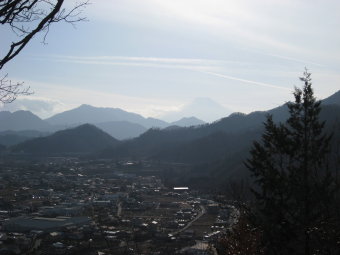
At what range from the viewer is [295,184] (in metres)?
8.79

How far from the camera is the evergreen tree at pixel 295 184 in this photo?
855 centimetres

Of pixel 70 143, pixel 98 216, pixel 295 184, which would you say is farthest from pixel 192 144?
pixel 295 184

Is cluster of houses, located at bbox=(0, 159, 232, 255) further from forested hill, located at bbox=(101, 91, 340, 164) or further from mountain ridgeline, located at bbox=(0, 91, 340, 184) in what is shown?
forested hill, located at bbox=(101, 91, 340, 164)

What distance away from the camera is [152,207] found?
31078mm

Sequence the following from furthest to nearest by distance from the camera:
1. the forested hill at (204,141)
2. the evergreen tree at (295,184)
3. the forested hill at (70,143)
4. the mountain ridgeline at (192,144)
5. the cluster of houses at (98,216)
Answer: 1. the forested hill at (70,143)
2. the forested hill at (204,141)
3. the mountain ridgeline at (192,144)
4. the cluster of houses at (98,216)
5. the evergreen tree at (295,184)

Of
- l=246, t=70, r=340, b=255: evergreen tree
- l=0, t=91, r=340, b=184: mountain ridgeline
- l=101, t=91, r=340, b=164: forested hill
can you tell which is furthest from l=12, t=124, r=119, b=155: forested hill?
l=246, t=70, r=340, b=255: evergreen tree

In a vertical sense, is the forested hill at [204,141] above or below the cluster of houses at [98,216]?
above

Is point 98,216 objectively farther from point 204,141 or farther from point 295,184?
point 204,141

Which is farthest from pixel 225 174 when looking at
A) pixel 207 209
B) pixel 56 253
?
pixel 56 253

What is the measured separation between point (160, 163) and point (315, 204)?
2266 inches


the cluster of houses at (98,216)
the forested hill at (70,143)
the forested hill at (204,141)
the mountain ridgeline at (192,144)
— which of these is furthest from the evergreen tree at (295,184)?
the forested hill at (70,143)

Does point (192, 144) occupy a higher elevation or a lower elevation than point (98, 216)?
higher

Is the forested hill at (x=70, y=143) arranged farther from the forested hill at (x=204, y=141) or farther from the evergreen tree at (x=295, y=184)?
the evergreen tree at (x=295, y=184)

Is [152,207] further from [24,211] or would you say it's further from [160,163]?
[160,163]
